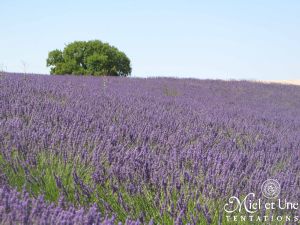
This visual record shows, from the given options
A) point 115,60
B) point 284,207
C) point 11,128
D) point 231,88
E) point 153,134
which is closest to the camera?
point 284,207

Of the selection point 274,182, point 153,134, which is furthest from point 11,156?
point 274,182

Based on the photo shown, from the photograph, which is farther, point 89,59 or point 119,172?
point 89,59

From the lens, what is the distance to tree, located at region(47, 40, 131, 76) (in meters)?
21.0

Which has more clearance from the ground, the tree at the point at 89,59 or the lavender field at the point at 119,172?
the tree at the point at 89,59

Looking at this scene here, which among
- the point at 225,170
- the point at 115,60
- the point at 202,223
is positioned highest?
the point at 115,60

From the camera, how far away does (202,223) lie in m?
2.08

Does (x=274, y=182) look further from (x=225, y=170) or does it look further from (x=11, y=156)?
(x=11, y=156)

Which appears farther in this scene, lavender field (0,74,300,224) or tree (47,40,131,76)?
tree (47,40,131,76)

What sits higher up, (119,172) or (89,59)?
(89,59)

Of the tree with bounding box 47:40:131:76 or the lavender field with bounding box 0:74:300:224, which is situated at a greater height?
the tree with bounding box 47:40:131:76

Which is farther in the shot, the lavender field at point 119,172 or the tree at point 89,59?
the tree at point 89,59

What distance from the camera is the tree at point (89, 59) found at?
2105 cm

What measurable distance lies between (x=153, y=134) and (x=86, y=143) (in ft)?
1.82

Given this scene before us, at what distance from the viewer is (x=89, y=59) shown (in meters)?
21.0
